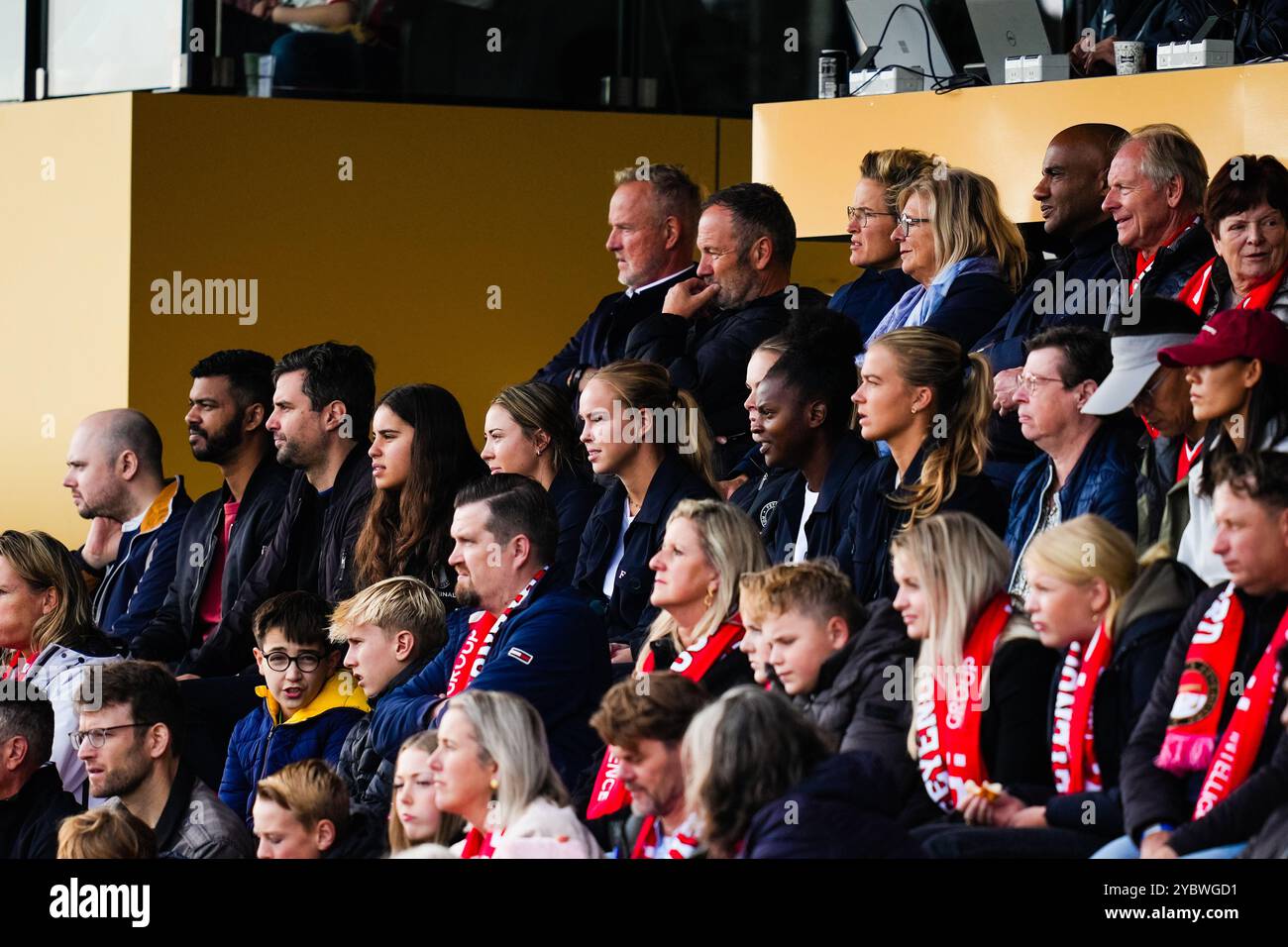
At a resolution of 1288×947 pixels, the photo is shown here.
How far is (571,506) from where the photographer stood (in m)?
5.72

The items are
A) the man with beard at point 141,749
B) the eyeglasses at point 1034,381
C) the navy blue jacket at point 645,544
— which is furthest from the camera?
the navy blue jacket at point 645,544

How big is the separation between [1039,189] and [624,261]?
130cm

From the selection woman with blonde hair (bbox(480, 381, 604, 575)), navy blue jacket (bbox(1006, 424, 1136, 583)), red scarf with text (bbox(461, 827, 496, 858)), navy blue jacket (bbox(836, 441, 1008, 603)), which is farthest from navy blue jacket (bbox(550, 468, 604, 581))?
red scarf with text (bbox(461, 827, 496, 858))

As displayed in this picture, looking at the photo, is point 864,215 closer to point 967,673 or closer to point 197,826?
point 967,673

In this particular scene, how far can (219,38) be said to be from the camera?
25.1 ft

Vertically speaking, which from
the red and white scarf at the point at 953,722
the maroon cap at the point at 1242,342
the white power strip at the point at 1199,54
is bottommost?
the red and white scarf at the point at 953,722

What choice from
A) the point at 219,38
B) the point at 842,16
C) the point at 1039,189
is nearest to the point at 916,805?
the point at 1039,189

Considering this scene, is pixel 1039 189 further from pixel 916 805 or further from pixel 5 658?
pixel 5 658

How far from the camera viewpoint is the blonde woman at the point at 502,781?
4004 mm

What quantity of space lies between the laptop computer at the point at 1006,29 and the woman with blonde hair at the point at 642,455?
221cm

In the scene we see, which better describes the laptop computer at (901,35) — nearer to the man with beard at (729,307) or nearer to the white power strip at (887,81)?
the white power strip at (887,81)

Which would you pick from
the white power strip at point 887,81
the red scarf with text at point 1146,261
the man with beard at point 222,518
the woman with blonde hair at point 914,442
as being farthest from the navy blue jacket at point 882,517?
the white power strip at point 887,81

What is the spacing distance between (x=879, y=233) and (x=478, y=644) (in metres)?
1.82

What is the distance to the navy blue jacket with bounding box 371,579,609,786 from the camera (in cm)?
475
